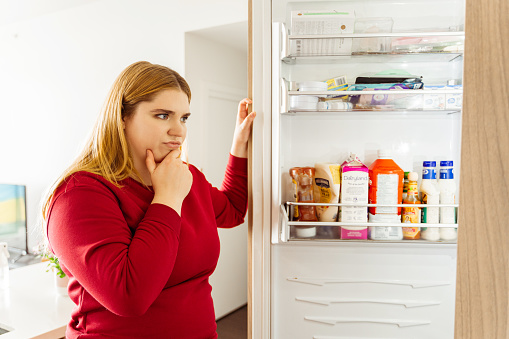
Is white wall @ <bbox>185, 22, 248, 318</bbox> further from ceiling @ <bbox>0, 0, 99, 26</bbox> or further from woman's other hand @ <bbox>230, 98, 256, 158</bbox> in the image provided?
woman's other hand @ <bbox>230, 98, 256, 158</bbox>

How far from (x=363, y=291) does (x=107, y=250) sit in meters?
0.72

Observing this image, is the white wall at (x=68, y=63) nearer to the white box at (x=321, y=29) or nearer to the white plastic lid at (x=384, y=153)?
the white box at (x=321, y=29)

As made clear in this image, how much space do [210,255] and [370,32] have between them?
733mm

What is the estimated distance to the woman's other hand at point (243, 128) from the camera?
113cm

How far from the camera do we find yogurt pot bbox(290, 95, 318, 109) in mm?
1073

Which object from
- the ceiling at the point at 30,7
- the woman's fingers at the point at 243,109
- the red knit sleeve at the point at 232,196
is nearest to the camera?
the woman's fingers at the point at 243,109

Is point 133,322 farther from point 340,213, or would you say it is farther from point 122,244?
point 340,213

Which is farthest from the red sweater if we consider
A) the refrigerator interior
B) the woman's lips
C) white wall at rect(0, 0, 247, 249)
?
white wall at rect(0, 0, 247, 249)

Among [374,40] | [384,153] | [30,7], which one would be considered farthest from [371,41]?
[30,7]

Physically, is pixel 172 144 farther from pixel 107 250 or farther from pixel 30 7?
pixel 30 7

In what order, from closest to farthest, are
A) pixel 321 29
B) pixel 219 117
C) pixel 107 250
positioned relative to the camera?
1. pixel 107 250
2. pixel 321 29
3. pixel 219 117

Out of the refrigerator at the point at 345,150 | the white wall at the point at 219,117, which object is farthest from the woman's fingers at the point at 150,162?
the white wall at the point at 219,117

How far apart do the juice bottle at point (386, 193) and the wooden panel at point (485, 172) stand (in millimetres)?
843

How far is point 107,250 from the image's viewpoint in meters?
0.80
